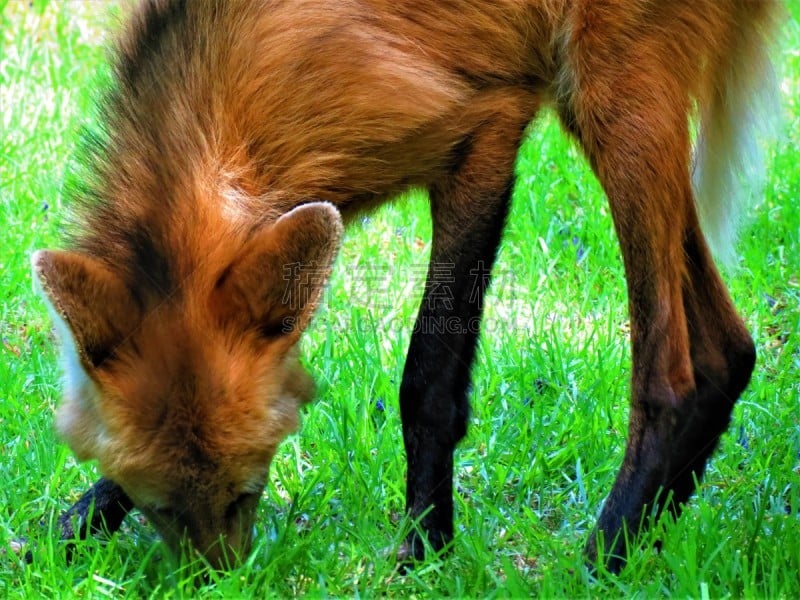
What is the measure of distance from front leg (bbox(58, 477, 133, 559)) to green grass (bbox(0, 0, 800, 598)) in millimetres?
65

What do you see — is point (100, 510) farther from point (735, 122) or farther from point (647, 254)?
point (735, 122)

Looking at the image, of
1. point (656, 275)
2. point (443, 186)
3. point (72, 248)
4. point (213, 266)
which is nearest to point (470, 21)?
point (443, 186)

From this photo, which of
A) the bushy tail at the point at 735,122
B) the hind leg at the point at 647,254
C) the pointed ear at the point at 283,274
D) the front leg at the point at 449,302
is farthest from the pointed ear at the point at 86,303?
the bushy tail at the point at 735,122

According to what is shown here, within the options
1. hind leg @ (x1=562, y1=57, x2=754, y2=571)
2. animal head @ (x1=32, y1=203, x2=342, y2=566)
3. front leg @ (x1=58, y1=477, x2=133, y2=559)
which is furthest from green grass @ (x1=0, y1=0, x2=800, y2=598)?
animal head @ (x1=32, y1=203, x2=342, y2=566)

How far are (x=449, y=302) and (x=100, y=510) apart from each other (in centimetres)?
126

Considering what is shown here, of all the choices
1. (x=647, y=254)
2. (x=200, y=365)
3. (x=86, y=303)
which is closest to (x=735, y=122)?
(x=647, y=254)

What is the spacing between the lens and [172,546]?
261cm

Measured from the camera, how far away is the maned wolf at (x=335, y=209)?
2.41 metres

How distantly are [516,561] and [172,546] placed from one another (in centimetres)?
102

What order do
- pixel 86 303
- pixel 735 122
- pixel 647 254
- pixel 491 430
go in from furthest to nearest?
pixel 491 430, pixel 735 122, pixel 647 254, pixel 86 303

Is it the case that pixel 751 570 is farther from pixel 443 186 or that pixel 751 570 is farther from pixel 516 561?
pixel 443 186

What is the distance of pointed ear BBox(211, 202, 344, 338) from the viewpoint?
2.33m

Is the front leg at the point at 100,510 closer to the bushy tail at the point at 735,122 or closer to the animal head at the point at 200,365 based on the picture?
the animal head at the point at 200,365

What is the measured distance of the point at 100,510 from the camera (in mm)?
3078
